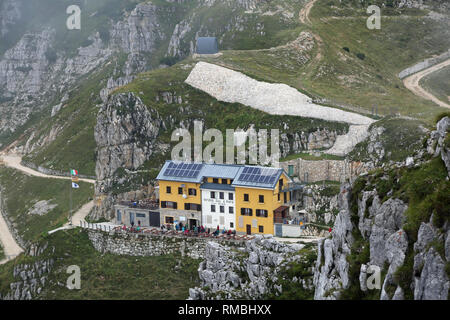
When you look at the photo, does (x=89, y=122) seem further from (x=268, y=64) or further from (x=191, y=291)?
(x=191, y=291)

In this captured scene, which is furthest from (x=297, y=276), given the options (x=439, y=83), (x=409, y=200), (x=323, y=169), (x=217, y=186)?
(x=439, y=83)

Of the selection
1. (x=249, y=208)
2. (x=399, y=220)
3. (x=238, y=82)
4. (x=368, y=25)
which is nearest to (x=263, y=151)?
(x=249, y=208)

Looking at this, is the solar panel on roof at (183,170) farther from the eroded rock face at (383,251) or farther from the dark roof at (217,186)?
the eroded rock face at (383,251)

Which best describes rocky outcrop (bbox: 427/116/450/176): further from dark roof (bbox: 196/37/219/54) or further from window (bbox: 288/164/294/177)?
dark roof (bbox: 196/37/219/54)

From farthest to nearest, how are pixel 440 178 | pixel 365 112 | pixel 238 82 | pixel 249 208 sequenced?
pixel 238 82, pixel 365 112, pixel 249 208, pixel 440 178

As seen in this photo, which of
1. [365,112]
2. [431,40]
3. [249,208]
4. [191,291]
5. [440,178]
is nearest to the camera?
[440,178]

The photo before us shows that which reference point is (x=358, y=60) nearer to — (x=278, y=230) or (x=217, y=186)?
(x=217, y=186)
